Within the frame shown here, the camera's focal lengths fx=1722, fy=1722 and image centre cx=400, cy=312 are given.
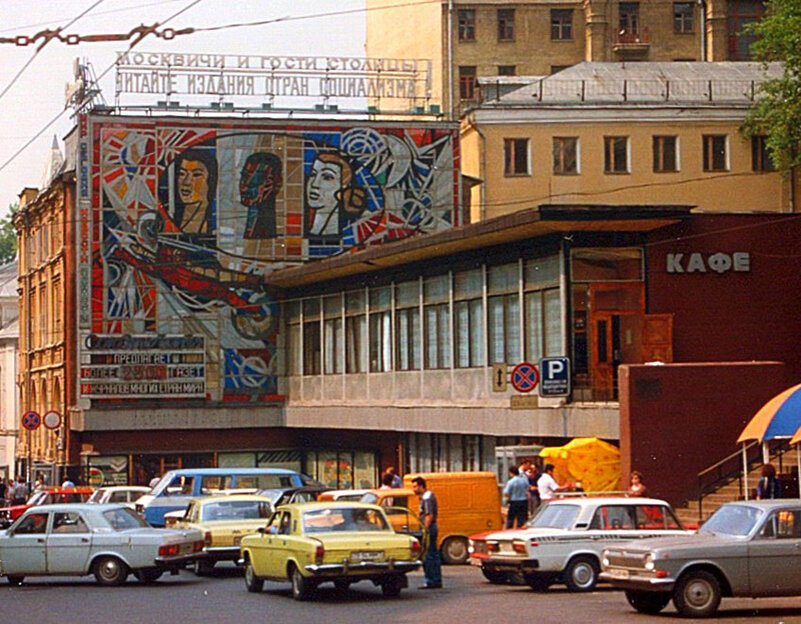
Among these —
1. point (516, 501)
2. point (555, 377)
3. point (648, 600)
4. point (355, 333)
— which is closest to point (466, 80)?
point (355, 333)

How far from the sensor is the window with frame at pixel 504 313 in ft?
142

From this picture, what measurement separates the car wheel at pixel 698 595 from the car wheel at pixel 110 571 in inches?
408

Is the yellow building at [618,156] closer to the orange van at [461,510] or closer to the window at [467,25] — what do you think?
the window at [467,25]

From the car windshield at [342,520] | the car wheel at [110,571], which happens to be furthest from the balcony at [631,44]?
the car windshield at [342,520]

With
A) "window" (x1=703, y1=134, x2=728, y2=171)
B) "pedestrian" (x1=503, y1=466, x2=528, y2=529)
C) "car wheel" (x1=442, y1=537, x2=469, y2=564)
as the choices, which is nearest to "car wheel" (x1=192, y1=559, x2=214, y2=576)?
"car wheel" (x1=442, y1=537, x2=469, y2=564)

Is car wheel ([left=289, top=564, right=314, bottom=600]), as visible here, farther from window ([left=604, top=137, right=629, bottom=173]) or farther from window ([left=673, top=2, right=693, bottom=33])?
window ([left=673, top=2, right=693, bottom=33])

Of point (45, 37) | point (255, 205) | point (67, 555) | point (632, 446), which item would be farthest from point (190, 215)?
point (45, 37)

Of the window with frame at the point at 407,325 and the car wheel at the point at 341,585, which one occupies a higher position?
the window with frame at the point at 407,325

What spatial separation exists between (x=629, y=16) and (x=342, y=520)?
6148 cm

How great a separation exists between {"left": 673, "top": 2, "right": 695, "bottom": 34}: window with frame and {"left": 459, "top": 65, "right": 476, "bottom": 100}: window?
987 cm

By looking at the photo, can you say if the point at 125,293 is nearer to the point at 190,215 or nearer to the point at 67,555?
the point at 190,215

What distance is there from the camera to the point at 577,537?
78.8 ft

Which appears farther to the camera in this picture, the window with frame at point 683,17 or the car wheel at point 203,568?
the window with frame at point 683,17

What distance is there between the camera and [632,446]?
34.3m
